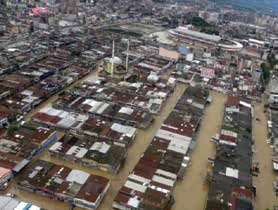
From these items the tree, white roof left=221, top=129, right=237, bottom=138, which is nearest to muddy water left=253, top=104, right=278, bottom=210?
white roof left=221, top=129, right=237, bottom=138

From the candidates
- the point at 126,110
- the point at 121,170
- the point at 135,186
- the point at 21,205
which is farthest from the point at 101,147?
the point at 21,205

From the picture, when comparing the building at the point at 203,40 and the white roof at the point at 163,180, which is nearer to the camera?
the white roof at the point at 163,180

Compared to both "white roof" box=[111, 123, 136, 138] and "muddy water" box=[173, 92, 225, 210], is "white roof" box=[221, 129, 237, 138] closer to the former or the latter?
"muddy water" box=[173, 92, 225, 210]

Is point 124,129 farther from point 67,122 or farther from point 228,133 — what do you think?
point 228,133

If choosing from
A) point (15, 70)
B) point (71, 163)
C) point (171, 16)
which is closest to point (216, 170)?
point (71, 163)

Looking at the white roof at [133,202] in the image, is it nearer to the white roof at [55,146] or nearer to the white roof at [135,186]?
the white roof at [135,186]

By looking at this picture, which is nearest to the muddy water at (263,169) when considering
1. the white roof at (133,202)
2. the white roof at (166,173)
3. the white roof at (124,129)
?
the white roof at (166,173)
